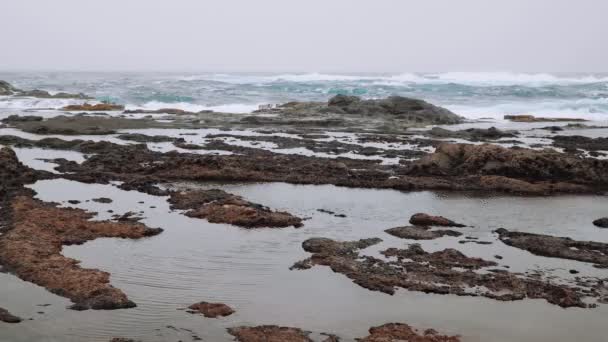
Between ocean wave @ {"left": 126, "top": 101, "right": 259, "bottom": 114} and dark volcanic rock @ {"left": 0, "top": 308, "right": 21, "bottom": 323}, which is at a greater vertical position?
ocean wave @ {"left": 126, "top": 101, "right": 259, "bottom": 114}

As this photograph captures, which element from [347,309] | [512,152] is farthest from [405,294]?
[512,152]

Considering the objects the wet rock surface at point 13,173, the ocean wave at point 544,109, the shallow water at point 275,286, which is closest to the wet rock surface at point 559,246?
the shallow water at point 275,286

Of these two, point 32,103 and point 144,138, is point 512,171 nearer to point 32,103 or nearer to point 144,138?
point 144,138

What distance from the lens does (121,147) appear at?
1925 centimetres

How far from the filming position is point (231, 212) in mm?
10875

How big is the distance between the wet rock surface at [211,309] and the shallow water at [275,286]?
0.36 ft

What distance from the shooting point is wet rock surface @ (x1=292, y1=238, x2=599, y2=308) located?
757 cm

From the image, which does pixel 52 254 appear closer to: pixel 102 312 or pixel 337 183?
pixel 102 312

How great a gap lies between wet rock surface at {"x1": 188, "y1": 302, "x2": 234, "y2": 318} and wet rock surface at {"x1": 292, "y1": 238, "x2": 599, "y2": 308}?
1828 mm

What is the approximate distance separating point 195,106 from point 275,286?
42787mm

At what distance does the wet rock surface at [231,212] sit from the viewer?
10.6m

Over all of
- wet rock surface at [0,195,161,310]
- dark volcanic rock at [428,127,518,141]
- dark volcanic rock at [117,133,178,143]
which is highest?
dark volcanic rock at [428,127,518,141]

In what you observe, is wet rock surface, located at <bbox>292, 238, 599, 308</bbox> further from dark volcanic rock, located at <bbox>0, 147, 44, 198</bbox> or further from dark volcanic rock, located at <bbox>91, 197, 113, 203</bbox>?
dark volcanic rock, located at <bbox>0, 147, 44, 198</bbox>

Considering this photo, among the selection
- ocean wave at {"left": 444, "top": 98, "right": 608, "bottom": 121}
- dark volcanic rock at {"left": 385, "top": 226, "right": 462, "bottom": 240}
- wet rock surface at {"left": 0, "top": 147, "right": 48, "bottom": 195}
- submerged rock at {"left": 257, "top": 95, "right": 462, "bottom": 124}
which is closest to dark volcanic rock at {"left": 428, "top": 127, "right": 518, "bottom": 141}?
submerged rock at {"left": 257, "top": 95, "right": 462, "bottom": 124}
